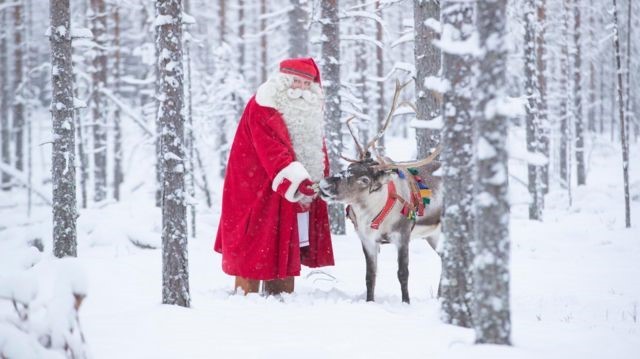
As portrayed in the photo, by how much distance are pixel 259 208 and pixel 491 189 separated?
10.6 feet

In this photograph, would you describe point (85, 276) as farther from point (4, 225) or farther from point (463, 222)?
point (4, 225)

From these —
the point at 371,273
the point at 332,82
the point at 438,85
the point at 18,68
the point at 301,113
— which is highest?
the point at 18,68

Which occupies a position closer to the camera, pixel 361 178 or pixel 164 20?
pixel 164 20

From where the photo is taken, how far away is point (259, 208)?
573 cm

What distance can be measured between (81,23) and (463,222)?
23604 millimetres

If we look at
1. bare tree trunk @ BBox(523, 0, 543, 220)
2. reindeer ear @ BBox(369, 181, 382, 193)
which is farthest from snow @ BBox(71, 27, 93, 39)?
bare tree trunk @ BBox(523, 0, 543, 220)

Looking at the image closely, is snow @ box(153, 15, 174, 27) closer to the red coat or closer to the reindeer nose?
the red coat

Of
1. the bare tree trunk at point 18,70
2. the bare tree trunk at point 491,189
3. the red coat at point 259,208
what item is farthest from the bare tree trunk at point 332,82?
the bare tree trunk at point 18,70

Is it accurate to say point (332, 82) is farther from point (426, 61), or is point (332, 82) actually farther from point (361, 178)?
point (361, 178)

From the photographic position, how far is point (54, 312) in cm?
246

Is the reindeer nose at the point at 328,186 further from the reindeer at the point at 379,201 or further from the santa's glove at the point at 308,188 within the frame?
the santa's glove at the point at 308,188

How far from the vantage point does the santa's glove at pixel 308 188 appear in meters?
5.48

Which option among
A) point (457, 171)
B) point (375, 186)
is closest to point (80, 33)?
point (375, 186)

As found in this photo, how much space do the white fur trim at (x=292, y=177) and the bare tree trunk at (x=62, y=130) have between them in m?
4.35
